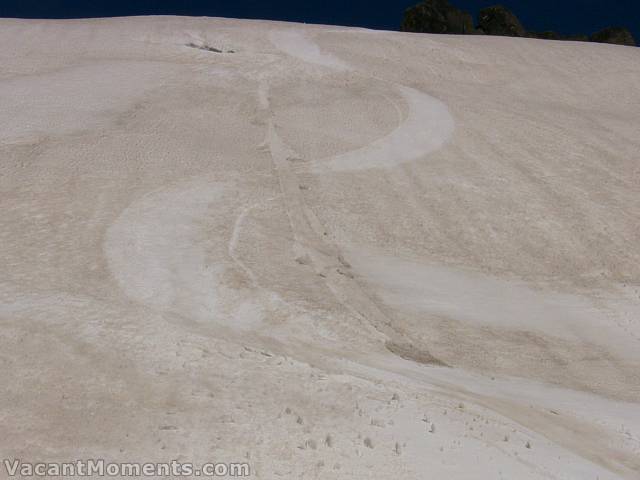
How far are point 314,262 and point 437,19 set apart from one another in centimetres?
2567

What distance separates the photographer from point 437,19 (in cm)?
3372

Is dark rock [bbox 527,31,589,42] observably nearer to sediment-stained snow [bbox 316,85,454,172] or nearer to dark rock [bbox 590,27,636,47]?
dark rock [bbox 590,27,636,47]

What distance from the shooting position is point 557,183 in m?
14.4

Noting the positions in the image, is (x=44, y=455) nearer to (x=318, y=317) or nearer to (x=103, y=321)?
(x=103, y=321)

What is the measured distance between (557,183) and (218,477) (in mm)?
10676

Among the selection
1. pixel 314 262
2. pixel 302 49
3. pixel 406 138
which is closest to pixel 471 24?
pixel 302 49

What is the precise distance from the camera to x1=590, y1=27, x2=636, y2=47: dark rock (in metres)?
34.2

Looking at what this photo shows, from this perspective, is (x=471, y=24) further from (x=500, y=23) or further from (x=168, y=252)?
(x=168, y=252)

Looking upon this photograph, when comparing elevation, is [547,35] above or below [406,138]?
below

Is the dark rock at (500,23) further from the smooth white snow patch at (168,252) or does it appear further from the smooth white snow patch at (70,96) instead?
the smooth white snow patch at (168,252)

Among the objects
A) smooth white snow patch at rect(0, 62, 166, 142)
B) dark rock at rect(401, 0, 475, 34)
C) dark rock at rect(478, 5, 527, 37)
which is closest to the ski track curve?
smooth white snow patch at rect(0, 62, 166, 142)

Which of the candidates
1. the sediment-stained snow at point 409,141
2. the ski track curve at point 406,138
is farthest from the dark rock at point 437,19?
the sediment-stained snow at point 409,141

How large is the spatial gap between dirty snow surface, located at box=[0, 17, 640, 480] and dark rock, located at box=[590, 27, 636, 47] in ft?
46.0

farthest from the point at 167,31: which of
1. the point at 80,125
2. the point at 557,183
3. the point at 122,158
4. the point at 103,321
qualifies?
the point at 103,321
